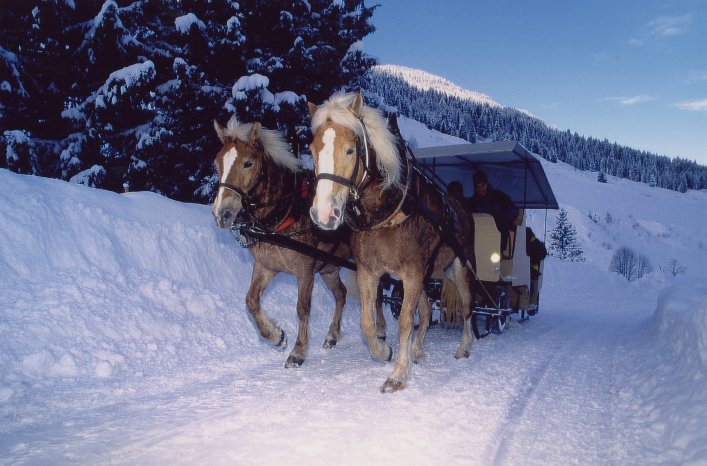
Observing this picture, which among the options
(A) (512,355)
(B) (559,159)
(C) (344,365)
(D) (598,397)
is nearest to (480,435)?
(D) (598,397)

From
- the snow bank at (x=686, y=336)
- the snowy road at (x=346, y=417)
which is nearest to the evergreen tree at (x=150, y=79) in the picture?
the snowy road at (x=346, y=417)

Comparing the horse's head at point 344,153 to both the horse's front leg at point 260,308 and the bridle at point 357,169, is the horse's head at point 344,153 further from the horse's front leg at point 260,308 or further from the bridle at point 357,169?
the horse's front leg at point 260,308

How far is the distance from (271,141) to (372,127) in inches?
49.9

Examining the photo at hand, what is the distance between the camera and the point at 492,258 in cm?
719

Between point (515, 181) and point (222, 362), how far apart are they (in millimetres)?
6700

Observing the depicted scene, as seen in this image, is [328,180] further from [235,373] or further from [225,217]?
[235,373]

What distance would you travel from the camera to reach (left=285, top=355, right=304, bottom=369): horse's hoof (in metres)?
4.83

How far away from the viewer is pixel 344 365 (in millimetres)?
4992

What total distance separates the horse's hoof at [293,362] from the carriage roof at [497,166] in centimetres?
364

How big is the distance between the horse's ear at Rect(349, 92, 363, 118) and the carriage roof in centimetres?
354

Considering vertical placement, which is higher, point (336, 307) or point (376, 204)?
point (376, 204)

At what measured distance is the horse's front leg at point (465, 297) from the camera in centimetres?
588

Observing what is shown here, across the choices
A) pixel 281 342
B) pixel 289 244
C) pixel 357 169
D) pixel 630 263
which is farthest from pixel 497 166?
pixel 630 263

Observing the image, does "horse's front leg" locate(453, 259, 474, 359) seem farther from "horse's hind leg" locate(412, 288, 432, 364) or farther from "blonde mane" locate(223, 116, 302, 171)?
"blonde mane" locate(223, 116, 302, 171)
